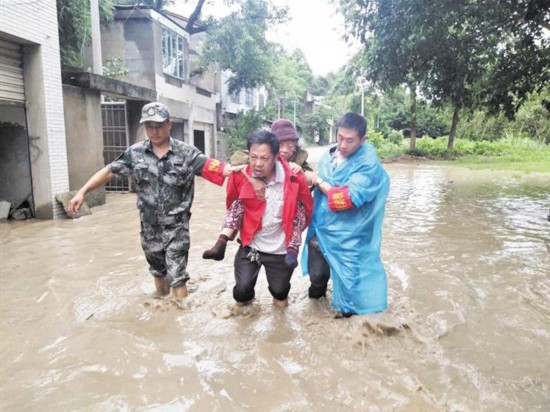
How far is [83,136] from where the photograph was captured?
9.98m

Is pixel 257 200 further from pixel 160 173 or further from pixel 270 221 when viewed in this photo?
pixel 160 173

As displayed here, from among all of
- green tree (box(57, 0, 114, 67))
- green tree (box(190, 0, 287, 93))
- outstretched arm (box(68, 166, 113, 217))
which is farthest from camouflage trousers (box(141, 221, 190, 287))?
green tree (box(190, 0, 287, 93))

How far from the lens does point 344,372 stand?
304 cm

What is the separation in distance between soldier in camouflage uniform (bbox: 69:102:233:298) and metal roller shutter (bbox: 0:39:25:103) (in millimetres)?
5241

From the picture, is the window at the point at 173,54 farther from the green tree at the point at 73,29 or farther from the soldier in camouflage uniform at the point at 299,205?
the soldier in camouflage uniform at the point at 299,205

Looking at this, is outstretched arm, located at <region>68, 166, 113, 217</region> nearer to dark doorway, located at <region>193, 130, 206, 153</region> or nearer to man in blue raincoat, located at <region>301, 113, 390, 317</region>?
man in blue raincoat, located at <region>301, 113, 390, 317</region>

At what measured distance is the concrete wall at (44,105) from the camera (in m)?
8.06

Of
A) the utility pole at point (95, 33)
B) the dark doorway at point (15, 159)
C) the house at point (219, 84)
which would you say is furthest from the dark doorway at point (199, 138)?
the dark doorway at point (15, 159)

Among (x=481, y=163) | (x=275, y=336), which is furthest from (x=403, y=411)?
(x=481, y=163)

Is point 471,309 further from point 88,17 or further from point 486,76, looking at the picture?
point 88,17

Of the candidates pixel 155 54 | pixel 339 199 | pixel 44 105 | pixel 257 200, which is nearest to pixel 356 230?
pixel 339 199

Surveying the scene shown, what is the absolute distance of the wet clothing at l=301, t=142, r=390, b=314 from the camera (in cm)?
338

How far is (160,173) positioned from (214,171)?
47cm

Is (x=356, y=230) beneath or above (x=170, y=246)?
above
